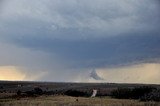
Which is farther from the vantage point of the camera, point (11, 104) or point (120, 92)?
point (120, 92)

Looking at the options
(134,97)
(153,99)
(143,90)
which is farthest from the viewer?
(143,90)

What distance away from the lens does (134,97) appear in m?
102

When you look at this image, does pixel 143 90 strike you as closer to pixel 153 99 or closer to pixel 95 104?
pixel 153 99

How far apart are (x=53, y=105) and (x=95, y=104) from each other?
7751 millimetres

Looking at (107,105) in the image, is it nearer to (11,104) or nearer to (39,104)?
(39,104)

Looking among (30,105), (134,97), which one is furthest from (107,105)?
(134,97)

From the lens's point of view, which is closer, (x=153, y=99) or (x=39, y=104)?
(x=39, y=104)

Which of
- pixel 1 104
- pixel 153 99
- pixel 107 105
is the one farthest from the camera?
pixel 153 99

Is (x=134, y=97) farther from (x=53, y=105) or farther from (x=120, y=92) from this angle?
(x=53, y=105)

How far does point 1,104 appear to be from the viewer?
77.6 m

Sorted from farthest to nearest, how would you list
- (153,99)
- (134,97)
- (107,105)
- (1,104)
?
(134,97) < (153,99) < (1,104) < (107,105)

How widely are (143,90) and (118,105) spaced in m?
36.7

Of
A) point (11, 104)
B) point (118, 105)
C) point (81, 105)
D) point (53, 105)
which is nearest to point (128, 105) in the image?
point (118, 105)

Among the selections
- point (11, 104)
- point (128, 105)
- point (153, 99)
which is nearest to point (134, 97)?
point (153, 99)
